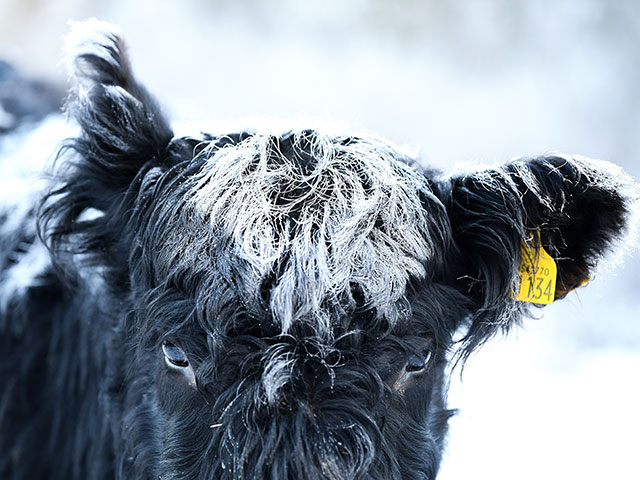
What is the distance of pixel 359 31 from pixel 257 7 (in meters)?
1.40

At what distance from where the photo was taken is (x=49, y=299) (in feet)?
8.35

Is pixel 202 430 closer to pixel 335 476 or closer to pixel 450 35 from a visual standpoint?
pixel 335 476

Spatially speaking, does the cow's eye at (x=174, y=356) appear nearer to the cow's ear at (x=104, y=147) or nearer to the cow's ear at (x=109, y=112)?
the cow's ear at (x=104, y=147)

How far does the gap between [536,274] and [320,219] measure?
0.72m

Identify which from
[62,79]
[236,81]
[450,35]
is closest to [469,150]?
[450,35]

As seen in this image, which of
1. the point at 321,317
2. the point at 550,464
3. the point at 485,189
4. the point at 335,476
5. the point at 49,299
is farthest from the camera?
the point at 550,464

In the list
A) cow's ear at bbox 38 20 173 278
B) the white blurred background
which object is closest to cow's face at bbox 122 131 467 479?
cow's ear at bbox 38 20 173 278

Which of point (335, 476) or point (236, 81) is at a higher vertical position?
point (335, 476)

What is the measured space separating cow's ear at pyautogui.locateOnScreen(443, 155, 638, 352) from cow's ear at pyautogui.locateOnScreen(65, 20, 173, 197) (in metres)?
0.96

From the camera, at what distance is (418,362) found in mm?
1778

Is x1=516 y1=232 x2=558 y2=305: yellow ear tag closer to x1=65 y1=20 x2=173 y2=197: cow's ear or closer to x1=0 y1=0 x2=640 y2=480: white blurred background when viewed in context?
x1=65 y1=20 x2=173 y2=197: cow's ear

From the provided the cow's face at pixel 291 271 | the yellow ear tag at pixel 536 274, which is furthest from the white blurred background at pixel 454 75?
the cow's face at pixel 291 271

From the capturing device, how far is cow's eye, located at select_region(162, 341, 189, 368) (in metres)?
1.74

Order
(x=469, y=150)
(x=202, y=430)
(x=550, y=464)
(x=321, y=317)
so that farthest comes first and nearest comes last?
(x=469, y=150)
(x=550, y=464)
(x=202, y=430)
(x=321, y=317)
